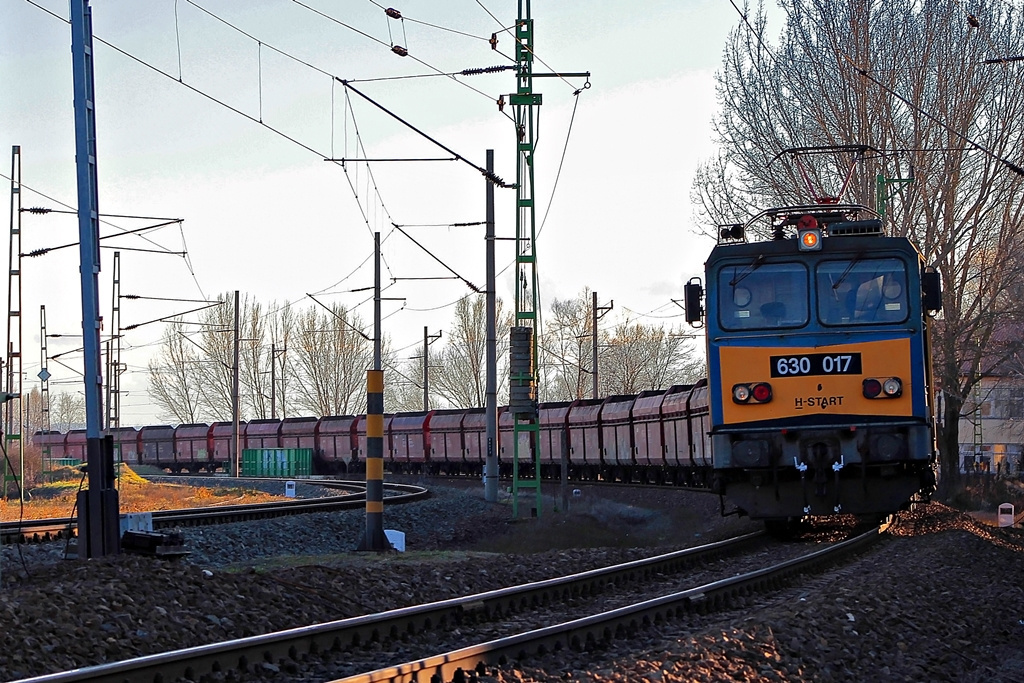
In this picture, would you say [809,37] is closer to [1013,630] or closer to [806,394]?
[806,394]

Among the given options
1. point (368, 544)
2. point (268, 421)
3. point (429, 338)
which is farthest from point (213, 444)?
point (368, 544)

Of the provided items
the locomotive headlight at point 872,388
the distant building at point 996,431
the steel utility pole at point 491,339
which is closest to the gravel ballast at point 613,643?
the locomotive headlight at point 872,388

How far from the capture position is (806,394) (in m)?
13.7

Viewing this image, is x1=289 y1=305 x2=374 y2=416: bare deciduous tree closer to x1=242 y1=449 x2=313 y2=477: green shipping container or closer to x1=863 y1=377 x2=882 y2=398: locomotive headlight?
x1=242 y1=449 x2=313 y2=477: green shipping container

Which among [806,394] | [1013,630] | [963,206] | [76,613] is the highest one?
[963,206]

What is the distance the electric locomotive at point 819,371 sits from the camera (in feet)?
44.4

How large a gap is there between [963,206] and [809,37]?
570cm

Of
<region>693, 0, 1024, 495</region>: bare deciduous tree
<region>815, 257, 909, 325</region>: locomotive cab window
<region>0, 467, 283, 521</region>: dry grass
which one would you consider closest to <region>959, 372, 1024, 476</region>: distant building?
<region>693, 0, 1024, 495</region>: bare deciduous tree

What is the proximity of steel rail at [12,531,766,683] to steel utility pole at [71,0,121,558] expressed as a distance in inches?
131

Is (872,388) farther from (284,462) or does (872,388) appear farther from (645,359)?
(645,359)

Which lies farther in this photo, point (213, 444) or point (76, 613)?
point (213, 444)

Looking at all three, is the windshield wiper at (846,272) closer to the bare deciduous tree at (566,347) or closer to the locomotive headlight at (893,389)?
the locomotive headlight at (893,389)

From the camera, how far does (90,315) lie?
11320 mm

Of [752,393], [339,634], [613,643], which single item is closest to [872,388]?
[752,393]
